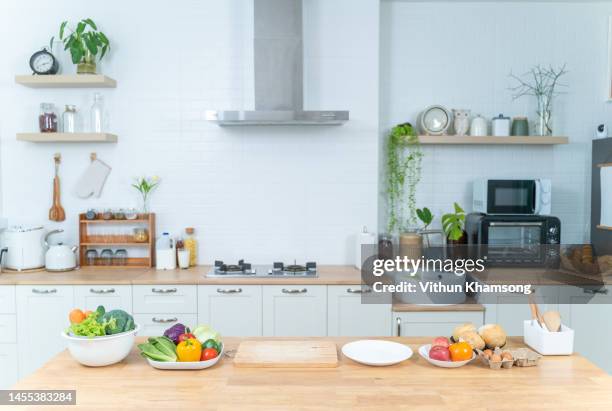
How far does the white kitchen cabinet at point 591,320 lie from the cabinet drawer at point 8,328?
12.3 ft

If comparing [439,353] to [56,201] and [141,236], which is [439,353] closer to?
[141,236]

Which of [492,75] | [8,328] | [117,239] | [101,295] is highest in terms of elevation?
[492,75]

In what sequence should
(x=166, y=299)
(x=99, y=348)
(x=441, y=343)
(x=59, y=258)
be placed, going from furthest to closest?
1. (x=59, y=258)
2. (x=166, y=299)
3. (x=441, y=343)
4. (x=99, y=348)

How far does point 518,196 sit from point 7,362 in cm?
385

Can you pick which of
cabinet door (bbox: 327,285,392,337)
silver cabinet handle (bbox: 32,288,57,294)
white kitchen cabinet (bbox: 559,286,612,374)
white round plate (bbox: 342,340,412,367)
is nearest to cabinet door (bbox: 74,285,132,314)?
silver cabinet handle (bbox: 32,288,57,294)

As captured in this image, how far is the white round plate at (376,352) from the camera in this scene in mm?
2190

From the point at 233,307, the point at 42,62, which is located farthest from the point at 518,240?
the point at 42,62

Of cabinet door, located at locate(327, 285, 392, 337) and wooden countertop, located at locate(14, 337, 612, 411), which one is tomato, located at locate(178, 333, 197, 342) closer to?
wooden countertop, located at locate(14, 337, 612, 411)

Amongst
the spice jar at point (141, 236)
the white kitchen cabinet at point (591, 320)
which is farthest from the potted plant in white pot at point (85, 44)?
the white kitchen cabinet at point (591, 320)

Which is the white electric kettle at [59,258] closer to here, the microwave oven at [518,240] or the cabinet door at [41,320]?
the cabinet door at [41,320]

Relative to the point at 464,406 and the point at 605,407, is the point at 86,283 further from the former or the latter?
the point at 605,407

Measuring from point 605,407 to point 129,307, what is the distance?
298 centimetres

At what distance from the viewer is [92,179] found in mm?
4438

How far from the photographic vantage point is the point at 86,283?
3.83 m
